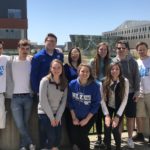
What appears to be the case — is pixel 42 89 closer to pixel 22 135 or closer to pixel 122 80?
pixel 22 135

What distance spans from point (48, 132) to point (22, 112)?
59 cm

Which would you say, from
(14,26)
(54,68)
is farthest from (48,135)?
(14,26)

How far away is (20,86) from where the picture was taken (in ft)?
22.4

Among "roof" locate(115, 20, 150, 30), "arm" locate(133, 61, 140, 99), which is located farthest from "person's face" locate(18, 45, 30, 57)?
"roof" locate(115, 20, 150, 30)

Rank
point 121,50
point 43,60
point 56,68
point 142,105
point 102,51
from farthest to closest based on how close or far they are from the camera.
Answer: point 142,105
point 121,50
point 102,51
point 43,60
point 56,68

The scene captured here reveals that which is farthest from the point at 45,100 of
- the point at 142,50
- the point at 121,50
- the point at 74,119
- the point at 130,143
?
the point at 142,50

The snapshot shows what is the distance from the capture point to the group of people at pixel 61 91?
22.1ft

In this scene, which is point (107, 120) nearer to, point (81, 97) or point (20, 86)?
point (81, 97)

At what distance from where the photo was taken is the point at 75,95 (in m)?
6.93

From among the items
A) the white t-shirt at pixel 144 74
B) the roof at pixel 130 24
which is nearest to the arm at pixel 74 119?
the white t-shirt at pixel 144 74

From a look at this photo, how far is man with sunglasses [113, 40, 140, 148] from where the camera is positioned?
7582 millimetres

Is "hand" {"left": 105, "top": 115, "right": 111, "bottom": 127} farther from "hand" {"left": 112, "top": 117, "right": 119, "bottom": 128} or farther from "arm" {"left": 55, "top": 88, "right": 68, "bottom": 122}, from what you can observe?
"arm" {"left": 55, "top": 88, "right": 68, "bottom": 122}

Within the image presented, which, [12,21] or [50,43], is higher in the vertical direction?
[12,21]

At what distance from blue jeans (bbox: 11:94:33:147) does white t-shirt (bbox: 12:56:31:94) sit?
4.2 inches
